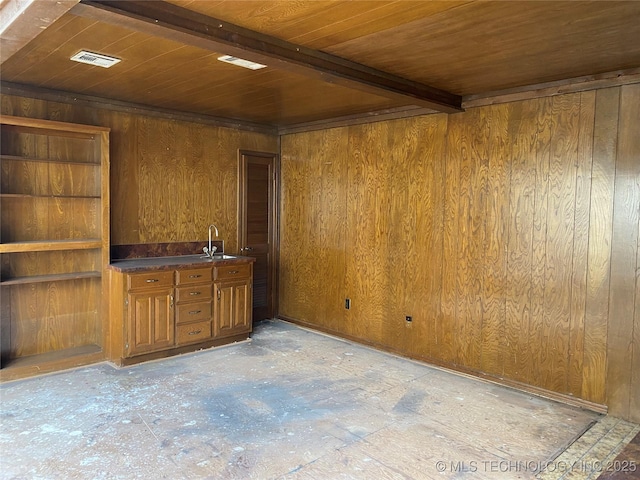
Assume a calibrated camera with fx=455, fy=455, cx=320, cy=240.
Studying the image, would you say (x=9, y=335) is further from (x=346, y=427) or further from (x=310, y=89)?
(x=310, y=89)

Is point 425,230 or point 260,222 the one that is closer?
point 425,230

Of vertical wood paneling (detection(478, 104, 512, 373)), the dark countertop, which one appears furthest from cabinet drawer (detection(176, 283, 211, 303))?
vertical wood paneling (detection(478, 104, 512, 373))

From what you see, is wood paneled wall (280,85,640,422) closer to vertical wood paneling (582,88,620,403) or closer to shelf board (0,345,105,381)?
vertical wood paneling (582,88,620,403)

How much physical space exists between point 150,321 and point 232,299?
934mm

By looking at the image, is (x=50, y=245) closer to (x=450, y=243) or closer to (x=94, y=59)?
(x=94, y=59)

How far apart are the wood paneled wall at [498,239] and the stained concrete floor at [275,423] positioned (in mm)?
387

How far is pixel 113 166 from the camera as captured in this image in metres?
4.54

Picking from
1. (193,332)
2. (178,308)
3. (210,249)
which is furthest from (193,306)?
(210,249)

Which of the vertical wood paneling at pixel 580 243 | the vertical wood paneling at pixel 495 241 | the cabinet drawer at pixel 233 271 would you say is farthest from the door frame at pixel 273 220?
the vertical wood paneling at pixel 580 243

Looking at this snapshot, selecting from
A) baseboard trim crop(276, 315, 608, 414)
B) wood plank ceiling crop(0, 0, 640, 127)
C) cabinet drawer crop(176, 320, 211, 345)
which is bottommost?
baseboard trim crop(276, 315, 608, 414)

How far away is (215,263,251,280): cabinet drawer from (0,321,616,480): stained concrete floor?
92 centimetres

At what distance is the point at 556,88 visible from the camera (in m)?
3.53

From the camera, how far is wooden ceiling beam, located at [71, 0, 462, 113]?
2156 mm

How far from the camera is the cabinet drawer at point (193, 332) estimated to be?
4.52 meters
